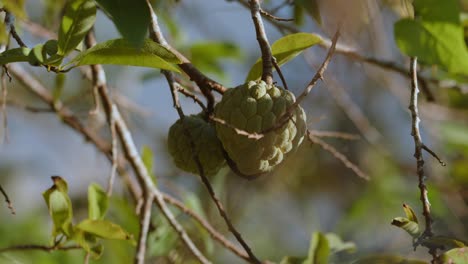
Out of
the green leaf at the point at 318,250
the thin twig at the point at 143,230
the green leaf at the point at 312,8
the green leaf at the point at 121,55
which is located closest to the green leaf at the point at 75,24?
the green leaf at the point at 121,55

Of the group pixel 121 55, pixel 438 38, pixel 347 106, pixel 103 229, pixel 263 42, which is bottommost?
pixel 103 229

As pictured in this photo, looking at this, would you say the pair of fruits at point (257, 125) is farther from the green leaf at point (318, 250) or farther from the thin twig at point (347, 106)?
the thin twig at point (347, 106)

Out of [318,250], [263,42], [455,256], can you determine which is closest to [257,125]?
[263,42]

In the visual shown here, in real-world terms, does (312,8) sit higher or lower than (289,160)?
lower

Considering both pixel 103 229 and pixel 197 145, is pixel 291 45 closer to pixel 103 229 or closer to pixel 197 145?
pixel 197 145

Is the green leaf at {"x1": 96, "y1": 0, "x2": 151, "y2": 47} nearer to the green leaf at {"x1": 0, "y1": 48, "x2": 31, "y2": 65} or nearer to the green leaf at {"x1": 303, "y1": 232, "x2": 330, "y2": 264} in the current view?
the green leaf at {"x1": 0, "y1": 48, "x2": 31, "y2": 65}

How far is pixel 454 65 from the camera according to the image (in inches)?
54.8

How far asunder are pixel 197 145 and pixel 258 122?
0.65ft

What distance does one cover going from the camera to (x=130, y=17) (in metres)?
0.99

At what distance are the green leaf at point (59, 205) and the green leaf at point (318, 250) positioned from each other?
1.64 ft

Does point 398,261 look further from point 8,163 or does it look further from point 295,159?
point 8,163

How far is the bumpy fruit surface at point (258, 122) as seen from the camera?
1.18m

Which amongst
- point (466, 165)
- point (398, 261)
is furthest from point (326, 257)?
point (466, 165)

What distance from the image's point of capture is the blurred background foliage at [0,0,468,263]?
2.06 metres
